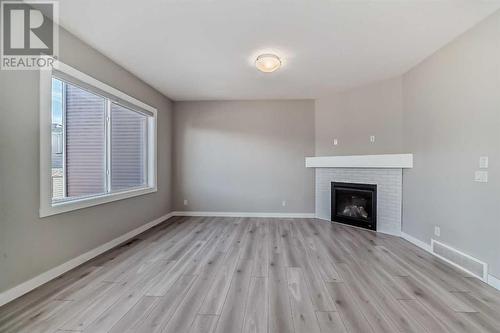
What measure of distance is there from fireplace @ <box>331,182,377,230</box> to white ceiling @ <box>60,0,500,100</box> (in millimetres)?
2086

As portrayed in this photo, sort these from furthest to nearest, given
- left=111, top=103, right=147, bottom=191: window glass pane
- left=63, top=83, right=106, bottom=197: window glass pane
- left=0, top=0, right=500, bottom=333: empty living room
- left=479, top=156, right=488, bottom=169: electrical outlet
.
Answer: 1. left=111, top=103, right=147, bottom=191: window glass pane
2. left=63, top=83, right=106, bottom=197: window glass pane
3. left=479, top=156, right=488, bottom=169: electrical outlet
4. left=0, top=0, right=500, bottom=333: empty living room

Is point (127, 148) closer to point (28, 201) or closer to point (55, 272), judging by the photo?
point (28, 201)

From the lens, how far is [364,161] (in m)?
4.41

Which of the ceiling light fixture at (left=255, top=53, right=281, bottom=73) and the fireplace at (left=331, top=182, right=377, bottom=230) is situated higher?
the ceiling light fixture at (left=255, top=53, right=281, bottom=73)

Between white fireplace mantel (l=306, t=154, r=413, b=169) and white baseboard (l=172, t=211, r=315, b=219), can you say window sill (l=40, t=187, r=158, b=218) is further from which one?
white fireplace mantel (l=306, t=154, r=413, b=169)

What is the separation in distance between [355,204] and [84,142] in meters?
4.75

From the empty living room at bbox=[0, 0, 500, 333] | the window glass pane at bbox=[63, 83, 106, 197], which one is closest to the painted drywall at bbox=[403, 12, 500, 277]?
the empty living room at bbox=[0, 0, 500, 333]

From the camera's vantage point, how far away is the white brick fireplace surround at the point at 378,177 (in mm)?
3984

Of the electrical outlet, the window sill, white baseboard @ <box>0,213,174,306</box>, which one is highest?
the electrical outlet

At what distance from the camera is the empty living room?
2027 millimetres

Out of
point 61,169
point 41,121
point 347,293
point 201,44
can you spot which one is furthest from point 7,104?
point 347,293

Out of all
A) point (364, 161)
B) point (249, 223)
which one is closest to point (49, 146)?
point (249, 223)

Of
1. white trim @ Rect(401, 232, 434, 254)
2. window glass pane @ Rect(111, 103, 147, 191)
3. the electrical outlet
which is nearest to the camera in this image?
the electrical outlet
